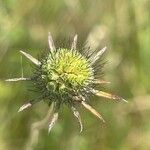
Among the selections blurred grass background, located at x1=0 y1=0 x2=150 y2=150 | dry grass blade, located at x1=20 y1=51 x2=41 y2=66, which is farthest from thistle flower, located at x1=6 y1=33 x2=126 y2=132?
blurred grass background, located at x1=0 y1=0 x2=150 y2=150

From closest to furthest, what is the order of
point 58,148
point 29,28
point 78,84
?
point 78,84 → point 58,148 → point 29,28

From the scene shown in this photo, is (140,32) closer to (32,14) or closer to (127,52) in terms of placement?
(127,52)

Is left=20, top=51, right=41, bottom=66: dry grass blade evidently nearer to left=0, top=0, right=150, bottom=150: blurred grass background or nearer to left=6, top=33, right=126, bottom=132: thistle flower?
left=6, top=33, right=126, bottom=132: thistle flower

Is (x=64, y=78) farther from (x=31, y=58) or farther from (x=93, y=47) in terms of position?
(x=93, y=47)

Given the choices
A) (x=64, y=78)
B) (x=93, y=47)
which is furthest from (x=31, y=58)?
(x=93, y=47)

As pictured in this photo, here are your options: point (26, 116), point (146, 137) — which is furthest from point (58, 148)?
point (146, 137)

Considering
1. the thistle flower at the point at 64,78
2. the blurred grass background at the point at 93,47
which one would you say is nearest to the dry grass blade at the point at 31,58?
the thistle flower at the point at 64,78

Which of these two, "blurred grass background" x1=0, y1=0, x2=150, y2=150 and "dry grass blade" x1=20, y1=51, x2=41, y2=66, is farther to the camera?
"blurred grass background" x1=0, y1=0, x2=150, y2=150
